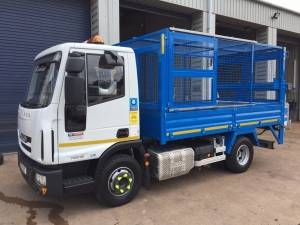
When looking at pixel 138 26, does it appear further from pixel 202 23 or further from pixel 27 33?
pixel 27 33

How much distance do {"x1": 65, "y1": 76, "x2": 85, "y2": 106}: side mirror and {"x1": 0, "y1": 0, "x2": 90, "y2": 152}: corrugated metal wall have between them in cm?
413

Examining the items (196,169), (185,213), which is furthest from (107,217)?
(196,169)

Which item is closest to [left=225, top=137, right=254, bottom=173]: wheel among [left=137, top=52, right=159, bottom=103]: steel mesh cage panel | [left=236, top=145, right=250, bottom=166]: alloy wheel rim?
[left=236, top=145, right=250, bottom=166]: alloy wheel rim

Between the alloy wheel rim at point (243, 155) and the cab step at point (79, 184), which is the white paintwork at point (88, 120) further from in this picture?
the alloy wheel rim at point (243, 155)

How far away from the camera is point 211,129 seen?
16.8ft

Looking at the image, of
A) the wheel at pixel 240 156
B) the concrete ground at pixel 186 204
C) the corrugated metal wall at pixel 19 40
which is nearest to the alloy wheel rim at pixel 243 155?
the wheel at pixel 240 156

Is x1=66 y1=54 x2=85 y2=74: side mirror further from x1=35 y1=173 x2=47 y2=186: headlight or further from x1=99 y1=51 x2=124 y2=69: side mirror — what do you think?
x1=35 y1=173 x2=47 y2=186: headlight

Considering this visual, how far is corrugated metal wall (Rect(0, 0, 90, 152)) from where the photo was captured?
7145 millimetres

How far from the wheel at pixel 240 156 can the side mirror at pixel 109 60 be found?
308cm

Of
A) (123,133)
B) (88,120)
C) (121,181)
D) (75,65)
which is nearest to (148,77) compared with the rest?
(123,133)

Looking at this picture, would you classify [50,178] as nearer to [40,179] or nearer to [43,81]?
[40,179]

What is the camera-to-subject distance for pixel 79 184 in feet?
12.4

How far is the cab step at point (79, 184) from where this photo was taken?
372cm

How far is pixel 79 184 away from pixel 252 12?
10.8 metres
